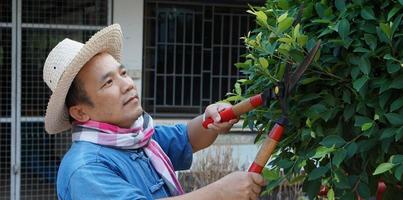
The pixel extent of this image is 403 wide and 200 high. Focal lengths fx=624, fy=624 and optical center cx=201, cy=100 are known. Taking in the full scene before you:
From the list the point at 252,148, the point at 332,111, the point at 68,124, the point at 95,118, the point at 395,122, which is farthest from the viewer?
the point at 252,148

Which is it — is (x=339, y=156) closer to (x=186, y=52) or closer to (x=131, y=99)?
(x=131, y=99)

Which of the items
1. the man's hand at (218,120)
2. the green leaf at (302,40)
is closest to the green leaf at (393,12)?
the green leaf at (302,40)

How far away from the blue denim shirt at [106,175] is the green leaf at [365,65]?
69 cm

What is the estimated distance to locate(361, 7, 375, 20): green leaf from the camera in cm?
158

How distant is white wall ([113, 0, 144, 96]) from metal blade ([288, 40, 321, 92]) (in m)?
4.04

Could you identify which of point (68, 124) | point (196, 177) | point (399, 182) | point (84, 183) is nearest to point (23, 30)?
point (196, 177)

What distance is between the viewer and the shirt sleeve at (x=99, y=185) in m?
1.71

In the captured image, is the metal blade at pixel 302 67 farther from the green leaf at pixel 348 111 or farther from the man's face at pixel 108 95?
the man's face at pixel 108 95

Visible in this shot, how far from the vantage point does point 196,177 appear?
17.0 ft

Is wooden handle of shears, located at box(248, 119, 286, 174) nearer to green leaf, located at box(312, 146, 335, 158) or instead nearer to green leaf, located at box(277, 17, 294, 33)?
green leaf, located at box(312, 146, 335, 158)

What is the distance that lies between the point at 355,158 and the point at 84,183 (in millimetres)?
751

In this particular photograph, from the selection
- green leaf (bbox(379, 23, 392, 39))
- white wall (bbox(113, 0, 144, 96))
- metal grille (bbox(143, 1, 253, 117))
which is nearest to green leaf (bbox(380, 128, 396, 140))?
green leaf (bbox(379, 23, 392, 39))

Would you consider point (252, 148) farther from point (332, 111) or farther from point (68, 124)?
point (332, 111)

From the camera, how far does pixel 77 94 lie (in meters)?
1.98
